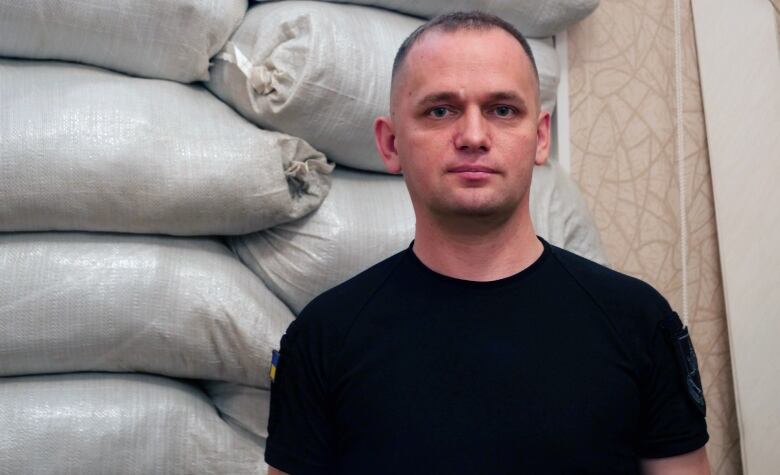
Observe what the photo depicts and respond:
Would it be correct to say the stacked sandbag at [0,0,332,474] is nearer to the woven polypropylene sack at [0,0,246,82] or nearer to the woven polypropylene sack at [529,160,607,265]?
the woven polypropylene sack at [0,0,246,82]

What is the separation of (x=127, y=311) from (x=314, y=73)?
0.38 metres

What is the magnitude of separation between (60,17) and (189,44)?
0.16 m

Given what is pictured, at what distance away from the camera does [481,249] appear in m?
0.88

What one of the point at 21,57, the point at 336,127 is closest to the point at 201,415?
the point at 336,127

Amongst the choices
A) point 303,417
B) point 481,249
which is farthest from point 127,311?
point 481,249

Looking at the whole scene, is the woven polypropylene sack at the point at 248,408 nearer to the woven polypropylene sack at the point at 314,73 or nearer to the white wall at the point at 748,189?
the woven polypropylene sack at the point at 314,73

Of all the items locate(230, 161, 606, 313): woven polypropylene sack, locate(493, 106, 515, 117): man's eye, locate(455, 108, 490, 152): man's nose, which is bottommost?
locate(230, 161, 606, 313): woven polypropylene sack

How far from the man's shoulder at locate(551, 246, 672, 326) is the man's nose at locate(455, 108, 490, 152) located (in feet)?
0.49

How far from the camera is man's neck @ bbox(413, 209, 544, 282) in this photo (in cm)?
88

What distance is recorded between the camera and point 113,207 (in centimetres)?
113

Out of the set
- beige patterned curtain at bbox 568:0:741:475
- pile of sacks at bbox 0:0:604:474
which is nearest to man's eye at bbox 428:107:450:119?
pile of sacks at bbox 0:0:604:474

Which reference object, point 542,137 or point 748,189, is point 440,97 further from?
point 748,189

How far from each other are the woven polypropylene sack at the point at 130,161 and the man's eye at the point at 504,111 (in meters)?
0.40

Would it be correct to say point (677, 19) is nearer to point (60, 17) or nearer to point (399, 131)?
point (399, 131)
